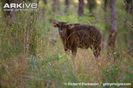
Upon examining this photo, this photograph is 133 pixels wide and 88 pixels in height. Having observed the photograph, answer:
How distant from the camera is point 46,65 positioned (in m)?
8.12

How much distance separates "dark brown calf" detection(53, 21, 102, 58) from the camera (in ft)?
34.2

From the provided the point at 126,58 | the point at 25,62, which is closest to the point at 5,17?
the point at 25,62

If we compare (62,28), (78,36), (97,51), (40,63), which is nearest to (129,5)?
(97,51)

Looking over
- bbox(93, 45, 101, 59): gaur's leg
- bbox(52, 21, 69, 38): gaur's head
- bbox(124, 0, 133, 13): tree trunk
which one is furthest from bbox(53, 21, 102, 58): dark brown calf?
bbox(124, 0, 133, 13): tree trunk

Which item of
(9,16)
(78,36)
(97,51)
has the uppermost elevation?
(9,16)

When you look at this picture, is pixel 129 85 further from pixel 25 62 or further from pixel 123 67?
pixel 25 62

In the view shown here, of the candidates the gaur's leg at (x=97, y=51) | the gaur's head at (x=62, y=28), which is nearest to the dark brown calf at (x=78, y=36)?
the gaur's head at (x=62, y=28)

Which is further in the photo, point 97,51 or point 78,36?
point 78,36

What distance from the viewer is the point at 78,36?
10.8m

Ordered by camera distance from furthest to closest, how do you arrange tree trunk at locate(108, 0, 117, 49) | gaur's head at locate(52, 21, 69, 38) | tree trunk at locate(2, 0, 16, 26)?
tree trunk at locate(108, 0, 117, 49)
gaur's head at locate(52, 21, 69, 38)
tree trunk at locate(2, 0, 16, 26)

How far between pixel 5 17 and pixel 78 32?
2.21 meters

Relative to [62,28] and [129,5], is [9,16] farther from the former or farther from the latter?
[62,28]

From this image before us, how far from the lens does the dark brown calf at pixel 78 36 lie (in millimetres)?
10438

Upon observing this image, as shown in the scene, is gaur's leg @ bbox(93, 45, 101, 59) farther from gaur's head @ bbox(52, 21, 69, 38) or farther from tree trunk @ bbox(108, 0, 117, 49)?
tree trunk @ bbox(108, 0, 117, 49)
